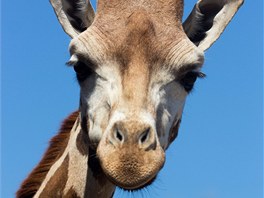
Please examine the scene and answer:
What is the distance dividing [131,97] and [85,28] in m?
1.89

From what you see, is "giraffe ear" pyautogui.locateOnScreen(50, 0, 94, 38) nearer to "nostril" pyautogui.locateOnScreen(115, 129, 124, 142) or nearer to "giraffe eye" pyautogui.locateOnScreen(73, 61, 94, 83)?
"giraffe eye" pyautogui.locateOnScreen(73, 61, 94, 83)

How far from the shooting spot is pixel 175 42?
7598mm

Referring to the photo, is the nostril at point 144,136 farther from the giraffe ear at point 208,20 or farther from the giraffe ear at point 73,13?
the giraffe ear at point 73,13

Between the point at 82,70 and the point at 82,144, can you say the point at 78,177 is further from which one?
the point at 82,70

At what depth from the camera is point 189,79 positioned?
25.8 feet

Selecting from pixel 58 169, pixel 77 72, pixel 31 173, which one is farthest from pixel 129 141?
pixel 31 173

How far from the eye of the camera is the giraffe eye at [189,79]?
7.79 m

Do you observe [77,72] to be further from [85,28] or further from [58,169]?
[58,169]

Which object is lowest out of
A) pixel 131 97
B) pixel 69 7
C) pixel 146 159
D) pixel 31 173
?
pixel 31 173

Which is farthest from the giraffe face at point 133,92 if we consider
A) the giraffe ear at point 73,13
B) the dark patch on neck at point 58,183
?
the dark patch on neck at point 58,183

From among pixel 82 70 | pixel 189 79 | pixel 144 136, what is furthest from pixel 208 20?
pixel 144 136

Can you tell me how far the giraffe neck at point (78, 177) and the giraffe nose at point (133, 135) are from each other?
4.98ft

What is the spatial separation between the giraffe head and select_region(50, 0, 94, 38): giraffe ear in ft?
0.05

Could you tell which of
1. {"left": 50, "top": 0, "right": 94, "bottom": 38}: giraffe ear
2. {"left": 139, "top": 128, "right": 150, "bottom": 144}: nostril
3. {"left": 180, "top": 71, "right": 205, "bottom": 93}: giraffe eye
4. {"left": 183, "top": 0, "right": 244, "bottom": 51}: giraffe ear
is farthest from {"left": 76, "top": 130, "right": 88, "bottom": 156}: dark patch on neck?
{"left": 183, "top": 0, "right": 244, "bottom": 51}: giraffe ear
